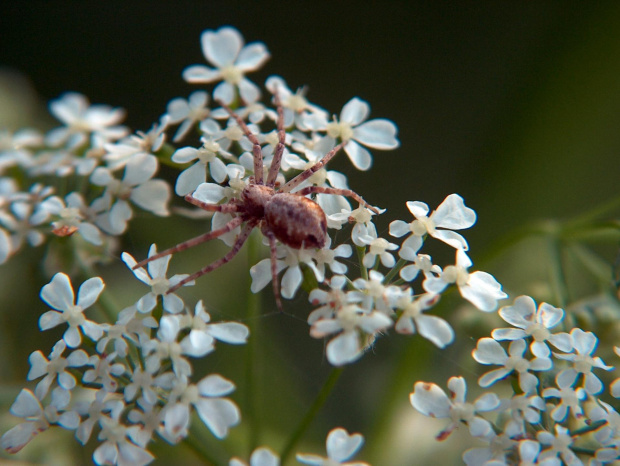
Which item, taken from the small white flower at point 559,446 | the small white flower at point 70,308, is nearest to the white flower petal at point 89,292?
the small white flower at point 70,308

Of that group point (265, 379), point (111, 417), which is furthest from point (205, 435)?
point (265, 379)

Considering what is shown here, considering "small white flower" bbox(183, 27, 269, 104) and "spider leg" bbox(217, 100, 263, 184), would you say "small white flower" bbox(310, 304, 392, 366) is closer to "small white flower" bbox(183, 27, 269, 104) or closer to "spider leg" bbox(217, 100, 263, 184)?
"spider leg" bbox(217, 100, 263, 184)

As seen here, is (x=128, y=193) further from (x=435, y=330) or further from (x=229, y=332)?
(x=435, y=330)

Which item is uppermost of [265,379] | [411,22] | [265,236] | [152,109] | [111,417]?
[411,22]

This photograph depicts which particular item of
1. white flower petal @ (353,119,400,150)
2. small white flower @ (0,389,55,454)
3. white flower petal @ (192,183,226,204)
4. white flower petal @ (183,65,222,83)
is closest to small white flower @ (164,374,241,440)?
small white flower @ (0,389,55,454)

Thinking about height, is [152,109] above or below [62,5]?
below

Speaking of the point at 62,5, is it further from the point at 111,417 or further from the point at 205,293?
the point at 111,417
